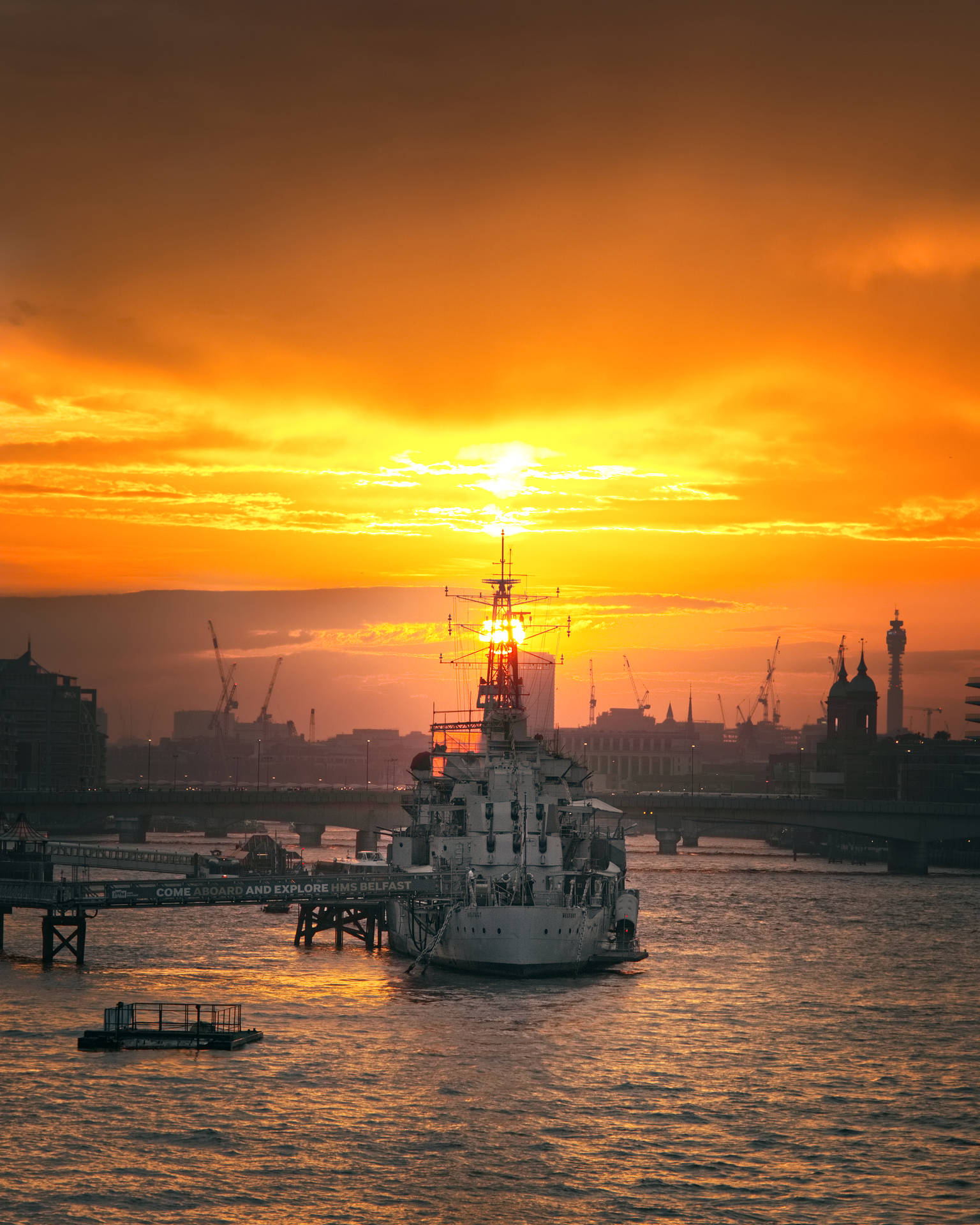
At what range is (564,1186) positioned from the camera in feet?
156

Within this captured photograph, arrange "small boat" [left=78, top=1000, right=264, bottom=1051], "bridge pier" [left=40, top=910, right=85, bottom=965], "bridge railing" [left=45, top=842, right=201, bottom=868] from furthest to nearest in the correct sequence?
1. "bridge railing" [left=45, top=842, right=201, bottom=868]
2. "bridge pier" [left=40, top=910, right=85, bottom=965]
3. "small boat" [left=78, top=1000, right=264, bottom=1051]

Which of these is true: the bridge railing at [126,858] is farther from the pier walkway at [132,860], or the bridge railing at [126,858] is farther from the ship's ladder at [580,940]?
the ship's ladder at [580,940]

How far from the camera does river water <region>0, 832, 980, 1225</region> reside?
153ft

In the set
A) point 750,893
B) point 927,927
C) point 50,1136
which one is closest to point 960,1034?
point 50,1136

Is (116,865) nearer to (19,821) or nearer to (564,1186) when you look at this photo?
(19,821)

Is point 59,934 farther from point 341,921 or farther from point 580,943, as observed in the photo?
point 580,943

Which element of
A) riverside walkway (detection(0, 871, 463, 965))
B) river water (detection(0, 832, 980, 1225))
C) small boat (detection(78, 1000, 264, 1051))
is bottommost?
river water (detection(0, 832, 980, 1225))

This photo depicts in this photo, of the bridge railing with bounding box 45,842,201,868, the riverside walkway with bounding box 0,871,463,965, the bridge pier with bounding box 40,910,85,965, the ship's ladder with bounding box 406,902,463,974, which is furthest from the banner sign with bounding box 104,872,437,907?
the bridge railing with bounding box 45,842,201,868

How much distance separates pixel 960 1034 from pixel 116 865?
77870mm

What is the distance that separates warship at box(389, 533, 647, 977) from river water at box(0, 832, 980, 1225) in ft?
7.20

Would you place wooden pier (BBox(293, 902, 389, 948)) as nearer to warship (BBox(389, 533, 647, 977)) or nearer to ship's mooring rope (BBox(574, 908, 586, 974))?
warship (BBox(389, 533, 647, 977))

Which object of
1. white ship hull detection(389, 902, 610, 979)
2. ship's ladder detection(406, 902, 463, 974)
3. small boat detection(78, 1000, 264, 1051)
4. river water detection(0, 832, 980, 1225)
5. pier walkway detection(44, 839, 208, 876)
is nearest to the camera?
river water detection(0, 832, 980, 1225)

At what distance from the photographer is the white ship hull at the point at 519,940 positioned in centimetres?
8619

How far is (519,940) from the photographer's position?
282 feet
